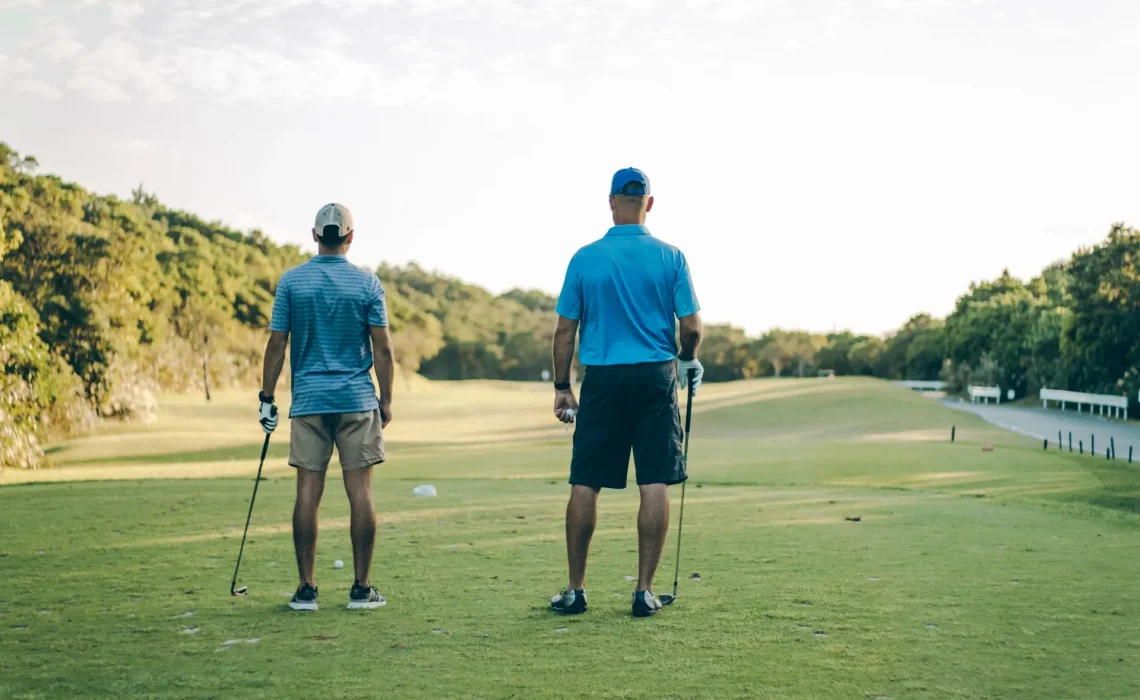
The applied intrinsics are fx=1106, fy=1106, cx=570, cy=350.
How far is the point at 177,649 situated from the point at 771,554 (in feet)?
13.9

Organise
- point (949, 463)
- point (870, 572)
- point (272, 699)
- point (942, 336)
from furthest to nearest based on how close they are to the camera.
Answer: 1. point (942, 336)
2. point (949, 463)
3. point (870, 572)
4. point (272, 699)

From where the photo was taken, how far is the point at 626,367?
237 inches

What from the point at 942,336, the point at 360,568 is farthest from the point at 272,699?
the point at 942,336

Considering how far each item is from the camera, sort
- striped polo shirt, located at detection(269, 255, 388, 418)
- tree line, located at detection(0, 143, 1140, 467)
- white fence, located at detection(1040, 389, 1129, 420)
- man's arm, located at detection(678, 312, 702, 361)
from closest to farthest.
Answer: man's arm, located at detection(678, 312, 702, 361) → striped polo shirt, located at detection(269, 255, 388, 418) → tree line, located at detection(0, 143, 1140, 467) → white fence, located at detection(1040, 389, 1129, 420)

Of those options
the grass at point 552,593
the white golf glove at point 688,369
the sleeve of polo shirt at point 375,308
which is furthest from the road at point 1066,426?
the sleeve of polo shirt at point 375,308

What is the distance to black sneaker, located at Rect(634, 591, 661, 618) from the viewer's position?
563cm

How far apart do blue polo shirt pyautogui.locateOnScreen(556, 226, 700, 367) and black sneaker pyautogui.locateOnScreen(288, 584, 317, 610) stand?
198 cm

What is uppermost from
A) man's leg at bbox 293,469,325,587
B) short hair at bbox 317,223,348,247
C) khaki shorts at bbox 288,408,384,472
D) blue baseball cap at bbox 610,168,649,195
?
blue baseball cap at bbox 610,168,649,195

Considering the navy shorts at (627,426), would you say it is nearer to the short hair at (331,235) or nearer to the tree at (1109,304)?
the short hair at (331,235)

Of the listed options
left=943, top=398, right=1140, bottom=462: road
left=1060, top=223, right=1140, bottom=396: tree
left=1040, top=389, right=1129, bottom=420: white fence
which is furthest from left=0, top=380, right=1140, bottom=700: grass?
left=1040, top=389, right=1129, bottom=420: white fence

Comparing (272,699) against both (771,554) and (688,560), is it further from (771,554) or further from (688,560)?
(771,554)

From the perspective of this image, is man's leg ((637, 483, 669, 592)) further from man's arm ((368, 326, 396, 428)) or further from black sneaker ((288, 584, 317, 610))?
black sneaker ((288, 584, 317, 610))

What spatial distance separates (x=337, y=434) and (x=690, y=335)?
2.09 metres

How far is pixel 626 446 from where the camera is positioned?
614 cm
